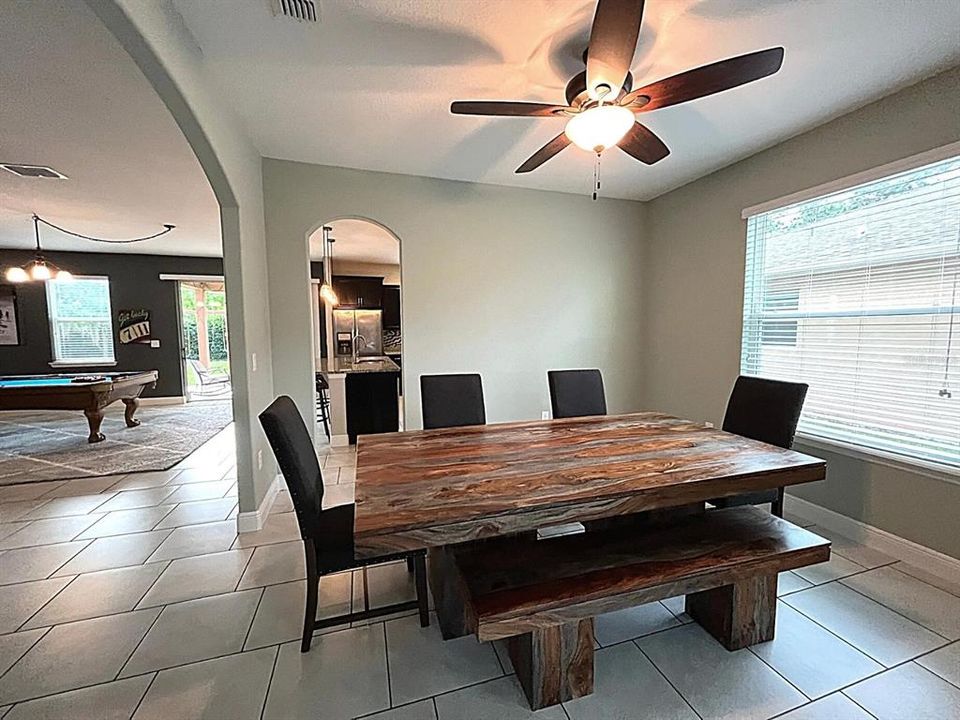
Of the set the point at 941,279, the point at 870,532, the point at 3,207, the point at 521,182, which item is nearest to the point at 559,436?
the point at 870,532

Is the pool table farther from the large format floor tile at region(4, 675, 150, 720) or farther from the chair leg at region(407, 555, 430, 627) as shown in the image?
the chair leg at region(407, 555, 430, 627)

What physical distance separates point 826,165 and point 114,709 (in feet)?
14.9

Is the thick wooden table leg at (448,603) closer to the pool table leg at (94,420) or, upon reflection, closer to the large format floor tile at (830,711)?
the large format floor tile at (830,711)

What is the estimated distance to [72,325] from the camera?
7.13 meters

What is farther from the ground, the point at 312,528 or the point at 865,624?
the point at 312,528

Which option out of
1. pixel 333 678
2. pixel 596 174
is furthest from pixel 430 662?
pixel 596 174

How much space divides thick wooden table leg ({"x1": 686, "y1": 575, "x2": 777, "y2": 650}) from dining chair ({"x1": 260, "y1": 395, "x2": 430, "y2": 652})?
1.24 m

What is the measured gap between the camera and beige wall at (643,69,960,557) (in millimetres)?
2297

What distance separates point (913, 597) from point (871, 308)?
1.58m

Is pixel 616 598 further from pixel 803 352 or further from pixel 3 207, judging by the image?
pixel 3 207

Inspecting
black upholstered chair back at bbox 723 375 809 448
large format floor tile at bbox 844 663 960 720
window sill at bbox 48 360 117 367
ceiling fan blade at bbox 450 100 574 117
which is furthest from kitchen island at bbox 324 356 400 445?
window sill at bbox 48 360 117 367

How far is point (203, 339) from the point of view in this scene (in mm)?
8320

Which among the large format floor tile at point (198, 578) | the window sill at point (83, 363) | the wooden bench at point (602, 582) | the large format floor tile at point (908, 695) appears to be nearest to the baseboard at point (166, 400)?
the window sill at point (83, 363)

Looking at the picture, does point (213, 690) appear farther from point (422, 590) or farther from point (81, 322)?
point (81, 322)
